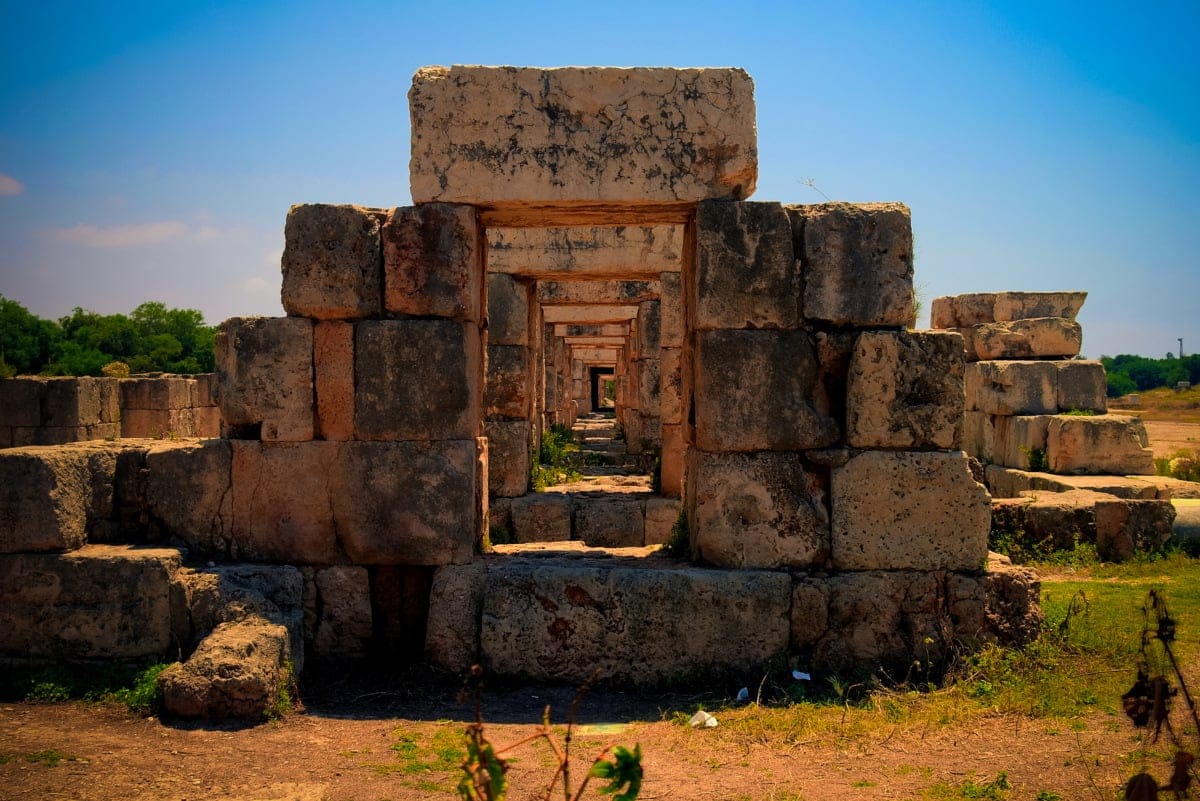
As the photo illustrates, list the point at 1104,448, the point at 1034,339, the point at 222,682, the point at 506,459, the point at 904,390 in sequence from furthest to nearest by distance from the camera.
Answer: the point at 1034,339
the point at 1104,448
the point at 506,459
the point at 904,390
the point at 222,682

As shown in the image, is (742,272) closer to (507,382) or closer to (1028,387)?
(507,382)

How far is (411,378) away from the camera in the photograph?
5848 mm

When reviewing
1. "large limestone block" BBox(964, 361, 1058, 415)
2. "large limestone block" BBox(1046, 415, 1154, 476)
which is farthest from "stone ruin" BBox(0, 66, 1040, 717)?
"large limestone block" BBox(964, 361, 1058, 415)

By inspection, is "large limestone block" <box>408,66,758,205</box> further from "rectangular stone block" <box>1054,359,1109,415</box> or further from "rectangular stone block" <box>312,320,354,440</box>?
"rectangular stone block" <box>1054,359,1109,415</box>

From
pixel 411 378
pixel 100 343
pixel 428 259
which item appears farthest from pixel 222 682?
pixel 100 343

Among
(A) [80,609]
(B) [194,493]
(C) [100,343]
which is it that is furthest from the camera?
(C) [100,343]

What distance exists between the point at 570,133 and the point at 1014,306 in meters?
9.69

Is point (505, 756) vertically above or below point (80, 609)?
below

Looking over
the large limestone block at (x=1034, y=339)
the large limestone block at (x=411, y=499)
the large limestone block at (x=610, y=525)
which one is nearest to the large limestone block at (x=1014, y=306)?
the large limestone block at (x=1034, y=339)

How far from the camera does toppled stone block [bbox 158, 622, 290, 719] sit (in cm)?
A: 491

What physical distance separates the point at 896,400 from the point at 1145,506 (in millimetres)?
5004

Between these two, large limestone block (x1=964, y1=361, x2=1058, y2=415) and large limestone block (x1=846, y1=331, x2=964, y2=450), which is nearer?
large limestone block (x1=846, y1=331, x2=964, y2=450)

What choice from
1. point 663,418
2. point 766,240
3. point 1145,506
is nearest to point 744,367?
point 766,240

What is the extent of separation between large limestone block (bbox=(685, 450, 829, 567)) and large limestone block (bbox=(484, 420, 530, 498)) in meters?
4.26
